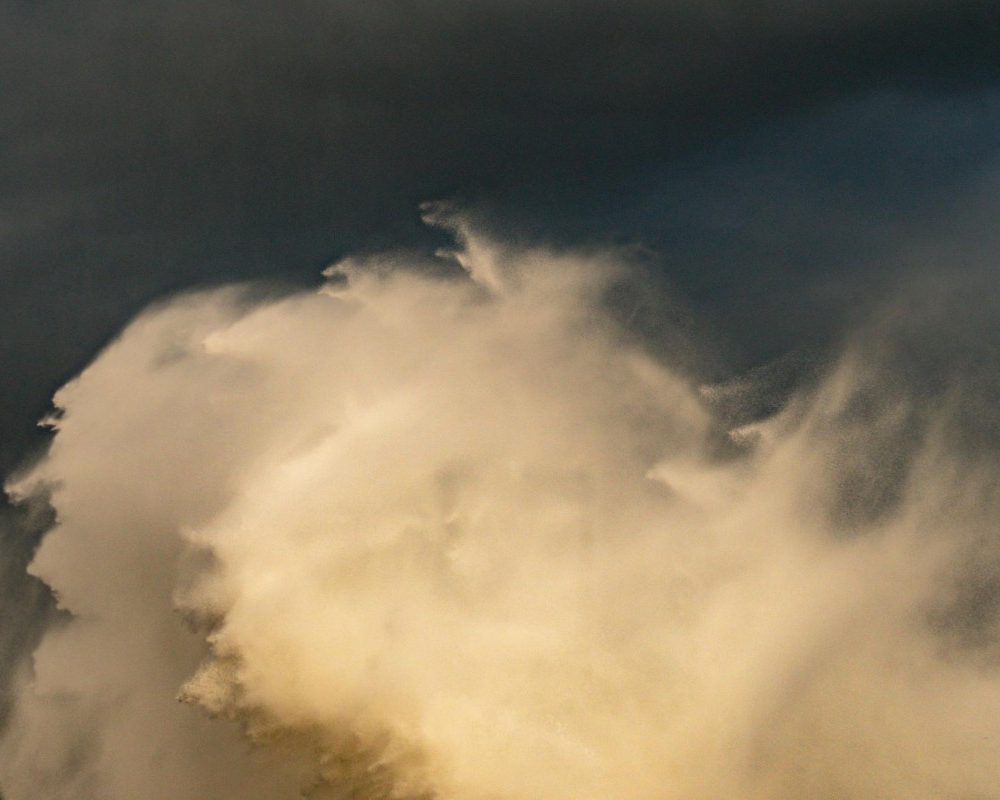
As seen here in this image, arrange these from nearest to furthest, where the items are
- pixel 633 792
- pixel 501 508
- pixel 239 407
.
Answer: pixel 633 792, pixel 501 508, pixel 239 407

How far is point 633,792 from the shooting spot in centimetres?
2819

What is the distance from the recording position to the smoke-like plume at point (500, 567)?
29.4m

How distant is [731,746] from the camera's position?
95.0 ft

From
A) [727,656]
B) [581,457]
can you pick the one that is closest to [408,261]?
[581,457]

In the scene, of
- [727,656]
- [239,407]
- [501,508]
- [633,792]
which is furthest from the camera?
[239,407]

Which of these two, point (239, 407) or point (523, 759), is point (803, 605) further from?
point (239, 407)

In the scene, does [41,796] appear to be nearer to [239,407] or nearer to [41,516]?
[41,516]

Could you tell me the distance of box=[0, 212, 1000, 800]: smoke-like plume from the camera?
96.4 feet

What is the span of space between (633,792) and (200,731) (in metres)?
15.7

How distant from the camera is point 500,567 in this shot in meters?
31.8

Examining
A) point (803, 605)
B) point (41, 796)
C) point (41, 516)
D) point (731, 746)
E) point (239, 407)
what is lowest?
point (41, 796)

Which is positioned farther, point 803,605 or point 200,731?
point 200,731

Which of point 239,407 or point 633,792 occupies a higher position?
point 239,407

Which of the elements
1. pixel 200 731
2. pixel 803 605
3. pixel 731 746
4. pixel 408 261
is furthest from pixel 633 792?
pixel 408 261
